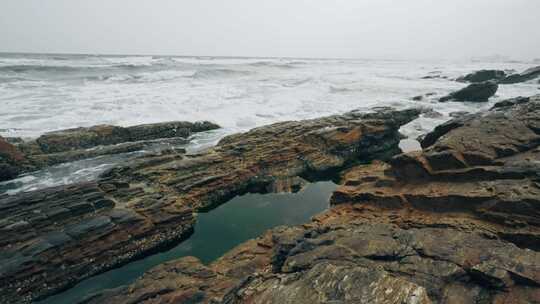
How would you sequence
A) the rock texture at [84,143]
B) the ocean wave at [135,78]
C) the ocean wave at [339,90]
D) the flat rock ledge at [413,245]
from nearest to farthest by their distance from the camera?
the flat rock ledge at [413,245] < the rock texture at [84,143] < the ocean wave at [339,90] < the ocean wave at [135,78]

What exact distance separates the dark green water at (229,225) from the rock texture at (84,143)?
6.46 metres

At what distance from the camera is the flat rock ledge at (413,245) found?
4258 mm

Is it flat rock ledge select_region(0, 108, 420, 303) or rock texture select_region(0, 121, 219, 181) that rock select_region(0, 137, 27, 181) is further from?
flat rock ledge select_region(0, 108, 420, 303)

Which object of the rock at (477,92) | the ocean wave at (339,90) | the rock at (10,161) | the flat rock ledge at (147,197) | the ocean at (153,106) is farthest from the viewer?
the ocean wave at (339,90)

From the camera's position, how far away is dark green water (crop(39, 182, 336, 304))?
679cm

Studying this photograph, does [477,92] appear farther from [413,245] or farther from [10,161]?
[10,161]

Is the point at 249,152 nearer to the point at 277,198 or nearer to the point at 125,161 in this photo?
the point at 277,198

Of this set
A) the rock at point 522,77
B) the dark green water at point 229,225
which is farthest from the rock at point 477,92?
the dark green water at point 229,225

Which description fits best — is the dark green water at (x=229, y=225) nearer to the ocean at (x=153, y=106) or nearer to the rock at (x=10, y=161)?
the ocean at (x=153, y=106)

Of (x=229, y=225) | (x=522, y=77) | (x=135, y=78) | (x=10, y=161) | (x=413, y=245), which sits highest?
A: (x=135, y=78)

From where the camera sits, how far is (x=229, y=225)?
29.1 feet

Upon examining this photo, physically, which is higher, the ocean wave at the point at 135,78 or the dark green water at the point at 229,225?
the ocean wave at the point at 135,78

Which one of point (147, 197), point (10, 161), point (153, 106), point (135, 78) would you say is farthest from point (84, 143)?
point (135, 78)

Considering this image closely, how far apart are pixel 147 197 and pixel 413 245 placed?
22.5 feet
